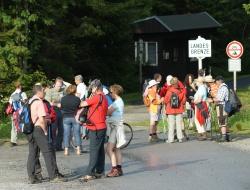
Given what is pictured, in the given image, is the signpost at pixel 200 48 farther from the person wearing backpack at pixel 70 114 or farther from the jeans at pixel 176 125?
the person wearing backpack at pixel 70 114

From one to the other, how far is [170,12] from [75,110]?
48.7 meters

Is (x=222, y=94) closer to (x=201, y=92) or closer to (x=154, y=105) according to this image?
(x=201, y=92)

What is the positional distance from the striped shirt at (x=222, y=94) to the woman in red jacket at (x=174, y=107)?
3.26ft

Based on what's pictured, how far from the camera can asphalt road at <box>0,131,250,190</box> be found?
456 inches

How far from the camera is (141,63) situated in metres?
48.4

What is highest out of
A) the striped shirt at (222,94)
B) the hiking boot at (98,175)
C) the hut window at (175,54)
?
the hut window at (175,54)

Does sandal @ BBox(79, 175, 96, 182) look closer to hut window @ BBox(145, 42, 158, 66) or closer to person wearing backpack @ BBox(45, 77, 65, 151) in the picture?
person wearing backpack @ BBox(45, 77, 65, 151)

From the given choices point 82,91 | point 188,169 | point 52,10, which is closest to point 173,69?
point 52,10

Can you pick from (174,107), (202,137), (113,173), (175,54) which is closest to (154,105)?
(174,107)

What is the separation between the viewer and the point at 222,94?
1822 cm

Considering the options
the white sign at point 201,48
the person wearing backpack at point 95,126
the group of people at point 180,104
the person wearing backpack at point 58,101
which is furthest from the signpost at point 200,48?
the person wearing backpack at point 95,126

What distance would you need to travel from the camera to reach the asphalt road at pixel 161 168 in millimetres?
11586

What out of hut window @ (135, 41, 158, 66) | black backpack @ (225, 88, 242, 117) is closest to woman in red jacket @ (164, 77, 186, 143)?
black backpack @ (225, 88, 242, 117)

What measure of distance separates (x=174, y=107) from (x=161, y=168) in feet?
15.2
